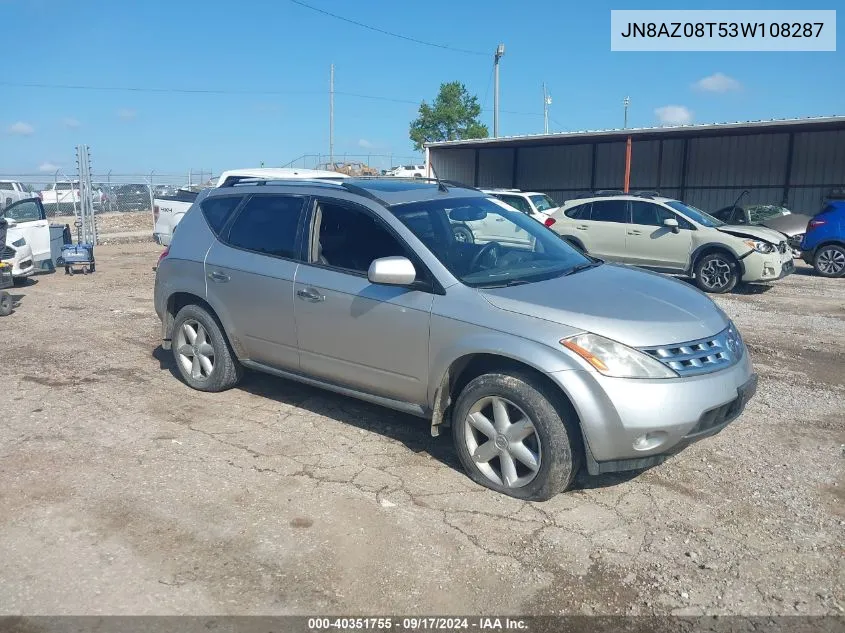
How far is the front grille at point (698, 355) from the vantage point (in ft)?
13.0

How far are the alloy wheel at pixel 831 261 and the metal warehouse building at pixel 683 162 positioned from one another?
6.25m

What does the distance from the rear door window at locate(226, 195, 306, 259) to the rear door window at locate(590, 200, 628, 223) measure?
930cm

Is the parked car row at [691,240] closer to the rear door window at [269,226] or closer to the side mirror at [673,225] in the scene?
the side mirror at [673,225]

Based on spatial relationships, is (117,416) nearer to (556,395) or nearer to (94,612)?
(94,612)

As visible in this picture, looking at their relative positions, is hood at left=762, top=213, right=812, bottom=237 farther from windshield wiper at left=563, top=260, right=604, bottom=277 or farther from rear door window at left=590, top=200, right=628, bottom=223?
windshield wiper at left=563, top=260, right=604, bottom=277

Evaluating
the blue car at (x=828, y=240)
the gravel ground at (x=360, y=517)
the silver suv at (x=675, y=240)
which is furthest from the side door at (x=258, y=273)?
the blue car at (x=828, y=240)

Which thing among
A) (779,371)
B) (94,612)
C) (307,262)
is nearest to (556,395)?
(307,262)

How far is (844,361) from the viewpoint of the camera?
750 centimetres

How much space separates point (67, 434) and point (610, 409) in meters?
3.91

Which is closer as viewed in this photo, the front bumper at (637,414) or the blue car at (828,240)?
the front bumper at (637,414)

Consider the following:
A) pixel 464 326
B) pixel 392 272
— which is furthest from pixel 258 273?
pixel 464 326

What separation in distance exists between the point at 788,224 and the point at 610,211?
7.97 meters

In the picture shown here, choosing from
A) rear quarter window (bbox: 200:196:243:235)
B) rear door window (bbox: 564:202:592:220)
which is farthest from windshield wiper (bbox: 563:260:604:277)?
rear door window (bbox: 564:202:592:220)

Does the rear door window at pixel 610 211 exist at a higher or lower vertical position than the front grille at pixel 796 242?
higher
